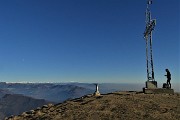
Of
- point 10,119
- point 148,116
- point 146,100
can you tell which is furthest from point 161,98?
point 10,119

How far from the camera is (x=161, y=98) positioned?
3111 cm

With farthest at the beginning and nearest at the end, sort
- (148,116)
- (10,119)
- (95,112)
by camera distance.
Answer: (10,119) < (95,112) < (148,116)

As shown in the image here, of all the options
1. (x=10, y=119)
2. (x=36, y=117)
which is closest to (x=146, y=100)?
(x=36, y=117)

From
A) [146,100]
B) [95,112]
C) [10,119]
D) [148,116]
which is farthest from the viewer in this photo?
[10,119]

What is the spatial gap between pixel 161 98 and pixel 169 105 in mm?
2722

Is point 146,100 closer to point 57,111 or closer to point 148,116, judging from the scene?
point 148,116

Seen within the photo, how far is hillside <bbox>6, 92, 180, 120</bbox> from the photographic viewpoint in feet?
84.1

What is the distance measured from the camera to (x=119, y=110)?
2731 cm

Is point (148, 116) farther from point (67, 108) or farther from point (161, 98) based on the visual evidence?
point (67, 108)

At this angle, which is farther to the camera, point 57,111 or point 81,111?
point 57,111

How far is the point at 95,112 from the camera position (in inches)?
1077

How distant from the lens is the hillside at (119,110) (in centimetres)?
2562

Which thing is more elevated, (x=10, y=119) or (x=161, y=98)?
(x=161, y=98)

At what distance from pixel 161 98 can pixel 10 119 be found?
15.6 m
